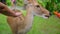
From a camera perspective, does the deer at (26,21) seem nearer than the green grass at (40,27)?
Yes

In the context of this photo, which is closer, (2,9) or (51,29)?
(2,9)

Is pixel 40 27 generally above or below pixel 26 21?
below

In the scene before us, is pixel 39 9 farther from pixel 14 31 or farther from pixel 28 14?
pixel 14 31

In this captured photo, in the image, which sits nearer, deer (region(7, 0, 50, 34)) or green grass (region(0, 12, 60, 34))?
deer (region(7, 0, 50, 34))

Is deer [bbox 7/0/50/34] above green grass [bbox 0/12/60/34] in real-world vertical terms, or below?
above

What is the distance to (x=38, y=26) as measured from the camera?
7.14 metres

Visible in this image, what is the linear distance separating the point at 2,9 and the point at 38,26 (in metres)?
4.94

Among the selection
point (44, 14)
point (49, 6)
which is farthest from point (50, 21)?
point (44, 14)

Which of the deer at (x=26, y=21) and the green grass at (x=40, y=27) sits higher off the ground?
the deer at (x=26, y=21)

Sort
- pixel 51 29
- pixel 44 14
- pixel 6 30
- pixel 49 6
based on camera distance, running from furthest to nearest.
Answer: pixel 49 6, pixel 51 29, pixel 6 30, pixel 44 14

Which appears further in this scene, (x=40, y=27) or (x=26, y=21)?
(x=40, y=27)

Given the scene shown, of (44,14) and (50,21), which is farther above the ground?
(44,14)

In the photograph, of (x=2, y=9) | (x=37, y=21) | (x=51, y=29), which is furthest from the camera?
(x=37, y=21)

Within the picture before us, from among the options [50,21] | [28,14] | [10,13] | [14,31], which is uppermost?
[10,13]
